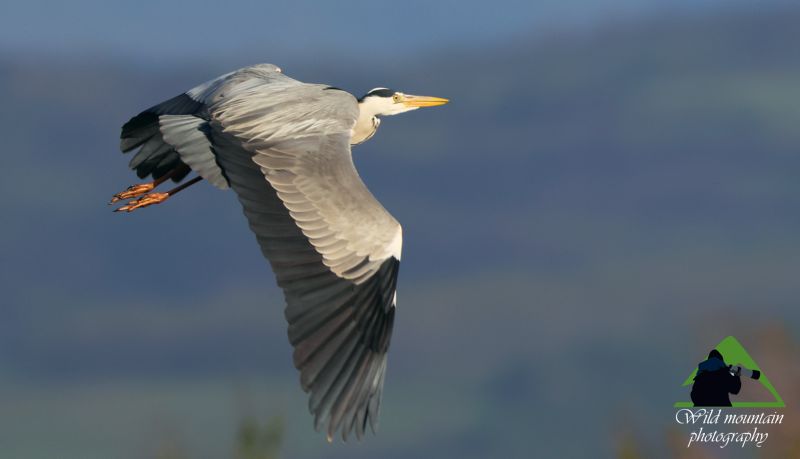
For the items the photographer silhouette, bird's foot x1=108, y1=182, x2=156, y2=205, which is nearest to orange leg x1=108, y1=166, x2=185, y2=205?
bird's foot x1=108, y1=182, x2=156, y2=205

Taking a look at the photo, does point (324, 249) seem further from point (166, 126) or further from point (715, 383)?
point (715, 383)

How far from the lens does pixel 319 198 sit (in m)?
11.0

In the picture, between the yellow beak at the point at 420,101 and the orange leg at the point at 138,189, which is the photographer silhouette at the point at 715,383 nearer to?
the yellow beak at the point at 420,101

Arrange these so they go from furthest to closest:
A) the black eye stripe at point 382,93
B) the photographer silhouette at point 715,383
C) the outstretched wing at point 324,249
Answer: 1. the photographer silhouette at point 715,383
2. the black eye stripe at point 382,93
3. the outstretched wing at point 324,249

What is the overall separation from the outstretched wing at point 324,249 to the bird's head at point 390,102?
6.18ft

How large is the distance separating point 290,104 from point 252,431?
2.87 meters

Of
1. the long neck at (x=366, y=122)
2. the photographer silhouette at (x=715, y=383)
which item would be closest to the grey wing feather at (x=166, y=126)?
the long neck at (x=366, y=122)

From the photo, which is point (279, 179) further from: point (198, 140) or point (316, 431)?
point (316, 431)

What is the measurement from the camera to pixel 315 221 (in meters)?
10.9

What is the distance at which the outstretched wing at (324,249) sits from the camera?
10.3 m

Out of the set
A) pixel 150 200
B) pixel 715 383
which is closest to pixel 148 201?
pixel 150 200

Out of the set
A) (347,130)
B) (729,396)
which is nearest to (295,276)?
(347,130)

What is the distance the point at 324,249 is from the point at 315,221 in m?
0.26

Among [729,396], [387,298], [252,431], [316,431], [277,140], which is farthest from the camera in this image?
[729,396]
